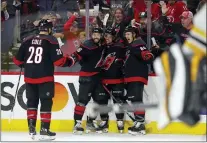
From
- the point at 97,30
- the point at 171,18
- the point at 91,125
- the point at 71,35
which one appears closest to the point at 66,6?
the point at 71,35

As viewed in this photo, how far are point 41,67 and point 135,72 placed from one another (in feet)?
2.81

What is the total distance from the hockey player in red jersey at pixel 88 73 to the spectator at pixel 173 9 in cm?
74

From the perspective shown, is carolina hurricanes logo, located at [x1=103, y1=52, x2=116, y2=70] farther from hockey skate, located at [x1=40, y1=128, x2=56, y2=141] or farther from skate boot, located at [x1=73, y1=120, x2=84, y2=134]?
hockey skate, located at [x1=40, y1=128, x2=56, y2=141]

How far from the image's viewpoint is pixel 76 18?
Answer: 18.9ft

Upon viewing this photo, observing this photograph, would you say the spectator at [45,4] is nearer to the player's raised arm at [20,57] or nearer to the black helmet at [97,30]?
the black helmet at [97,30]

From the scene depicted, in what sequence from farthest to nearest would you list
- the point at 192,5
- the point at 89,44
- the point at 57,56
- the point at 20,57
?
the point at 192,5
the point at 89,44
the point at 20,57
the point at 57,56

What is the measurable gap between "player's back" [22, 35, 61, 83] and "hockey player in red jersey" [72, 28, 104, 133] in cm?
39

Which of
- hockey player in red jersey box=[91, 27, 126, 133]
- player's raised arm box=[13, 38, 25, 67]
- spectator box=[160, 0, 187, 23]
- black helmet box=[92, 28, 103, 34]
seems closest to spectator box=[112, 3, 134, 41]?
hockey player in red jersey box=[91, 27, 126, 133]

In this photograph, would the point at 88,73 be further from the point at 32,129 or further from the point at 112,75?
the point at 32,129

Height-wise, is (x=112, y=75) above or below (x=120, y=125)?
above

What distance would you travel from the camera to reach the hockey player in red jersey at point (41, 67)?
5.16m

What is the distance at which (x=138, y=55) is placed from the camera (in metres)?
5.46

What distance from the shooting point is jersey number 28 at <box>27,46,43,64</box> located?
17.0 ft

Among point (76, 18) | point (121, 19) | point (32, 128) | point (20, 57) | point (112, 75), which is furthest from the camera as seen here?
point (121, 19)
